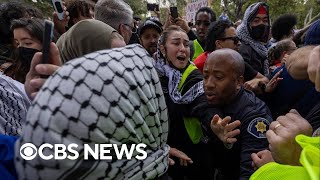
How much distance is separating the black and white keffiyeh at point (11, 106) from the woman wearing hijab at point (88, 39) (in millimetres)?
319

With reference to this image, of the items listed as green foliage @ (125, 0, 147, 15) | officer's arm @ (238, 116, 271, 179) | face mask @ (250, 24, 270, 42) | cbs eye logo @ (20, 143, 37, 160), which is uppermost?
cbs eye logo @ (20, 143, 37, 160)

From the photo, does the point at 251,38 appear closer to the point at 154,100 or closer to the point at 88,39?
the point at 88,39

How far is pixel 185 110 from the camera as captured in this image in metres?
2.53

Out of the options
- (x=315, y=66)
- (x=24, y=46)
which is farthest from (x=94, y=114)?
(x=24, y=46)

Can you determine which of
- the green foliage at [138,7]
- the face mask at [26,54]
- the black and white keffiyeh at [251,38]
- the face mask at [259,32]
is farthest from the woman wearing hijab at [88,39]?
the green foliage at [138,7]

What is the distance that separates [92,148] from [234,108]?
125 cm

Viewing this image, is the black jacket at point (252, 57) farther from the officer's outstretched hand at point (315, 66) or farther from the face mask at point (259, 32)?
the officer's outstretched hand at point (315, 66)

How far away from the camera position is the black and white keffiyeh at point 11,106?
1655 mm

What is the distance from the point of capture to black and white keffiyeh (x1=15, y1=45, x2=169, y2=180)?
964mm

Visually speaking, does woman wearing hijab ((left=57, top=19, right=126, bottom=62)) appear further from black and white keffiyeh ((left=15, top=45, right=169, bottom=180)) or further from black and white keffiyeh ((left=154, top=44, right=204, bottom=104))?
black and white keffiyeh ((left=154, top=44, right=204, bottom=104))

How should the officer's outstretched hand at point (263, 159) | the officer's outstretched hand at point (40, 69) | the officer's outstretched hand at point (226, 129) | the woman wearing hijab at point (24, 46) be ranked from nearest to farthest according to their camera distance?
1. the officer's outstretched hand at point (40, 69)
2. the officer's outstretched hand at point (263, 159)
3. the officer's outstretched hand at point (226, 129)
4. the woman wearing hijab at point (24, 46)

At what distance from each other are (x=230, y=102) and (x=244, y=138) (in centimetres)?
29

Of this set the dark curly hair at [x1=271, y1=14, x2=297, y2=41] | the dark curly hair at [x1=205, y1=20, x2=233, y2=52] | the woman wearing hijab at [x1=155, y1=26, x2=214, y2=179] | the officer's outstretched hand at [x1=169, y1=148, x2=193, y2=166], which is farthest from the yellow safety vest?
the dark curly hair at [x1=271, y1=14, x2=297, y2=41]

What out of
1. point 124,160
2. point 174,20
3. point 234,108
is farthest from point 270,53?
point 124,160
